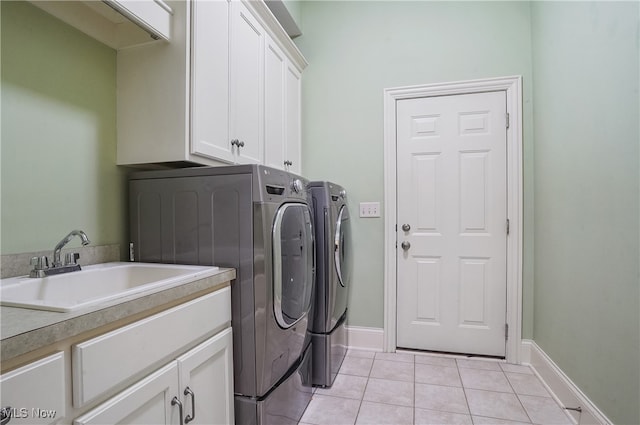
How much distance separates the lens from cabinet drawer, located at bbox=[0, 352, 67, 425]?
1.84 feet

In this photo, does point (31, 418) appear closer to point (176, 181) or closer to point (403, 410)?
point (176, 181)

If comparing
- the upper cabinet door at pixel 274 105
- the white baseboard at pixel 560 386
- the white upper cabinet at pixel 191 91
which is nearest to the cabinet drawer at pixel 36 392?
the white upper cabinet at pixel 191 91

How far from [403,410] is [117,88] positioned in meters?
2.26

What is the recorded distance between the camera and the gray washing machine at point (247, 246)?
1266 millimetres

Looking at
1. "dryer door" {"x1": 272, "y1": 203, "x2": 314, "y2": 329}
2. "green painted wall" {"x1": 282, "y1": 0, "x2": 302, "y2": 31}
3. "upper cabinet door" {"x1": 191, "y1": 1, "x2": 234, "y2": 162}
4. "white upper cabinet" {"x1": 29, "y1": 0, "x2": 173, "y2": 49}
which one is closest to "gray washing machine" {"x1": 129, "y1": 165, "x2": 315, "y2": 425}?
"dryer door" {"x1": 272, "y1": 203, "x2": 314, "y2": 329}

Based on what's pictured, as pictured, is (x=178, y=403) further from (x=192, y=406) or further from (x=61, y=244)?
(x=61, y=244)

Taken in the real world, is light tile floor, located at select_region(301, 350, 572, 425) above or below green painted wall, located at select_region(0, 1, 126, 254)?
below

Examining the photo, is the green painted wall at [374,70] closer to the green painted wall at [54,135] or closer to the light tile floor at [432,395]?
the light tile floor at [432,395]

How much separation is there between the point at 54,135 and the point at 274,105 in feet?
4.25

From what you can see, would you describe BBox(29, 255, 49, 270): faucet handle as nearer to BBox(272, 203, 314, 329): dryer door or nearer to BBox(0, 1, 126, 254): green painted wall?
BBox(0, 1, 126, 254): green painted wall

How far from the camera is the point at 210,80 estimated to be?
153 cm

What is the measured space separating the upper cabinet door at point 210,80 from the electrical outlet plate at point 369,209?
4.22 ft

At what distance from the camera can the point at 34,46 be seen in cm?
117

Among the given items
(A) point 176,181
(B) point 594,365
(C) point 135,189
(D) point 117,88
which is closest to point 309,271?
(A) point 176,181
